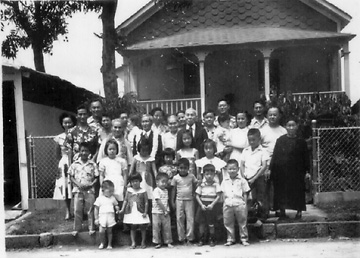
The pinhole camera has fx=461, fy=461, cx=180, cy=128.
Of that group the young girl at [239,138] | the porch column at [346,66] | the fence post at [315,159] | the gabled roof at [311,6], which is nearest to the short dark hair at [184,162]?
the young girl at [239,138]

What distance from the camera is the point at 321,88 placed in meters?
13.9

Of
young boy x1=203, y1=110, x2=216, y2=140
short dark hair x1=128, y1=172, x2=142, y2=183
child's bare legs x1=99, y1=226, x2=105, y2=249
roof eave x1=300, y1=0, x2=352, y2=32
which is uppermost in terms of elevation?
roof eave x1=300, y1=0, x2=352, y2=32

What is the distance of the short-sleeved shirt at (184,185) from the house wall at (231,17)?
8.73m

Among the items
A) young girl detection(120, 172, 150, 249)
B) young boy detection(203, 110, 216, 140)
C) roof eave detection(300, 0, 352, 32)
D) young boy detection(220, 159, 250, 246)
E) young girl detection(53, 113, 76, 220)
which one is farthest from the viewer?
roof eave detection(300, 0, 352, 32)

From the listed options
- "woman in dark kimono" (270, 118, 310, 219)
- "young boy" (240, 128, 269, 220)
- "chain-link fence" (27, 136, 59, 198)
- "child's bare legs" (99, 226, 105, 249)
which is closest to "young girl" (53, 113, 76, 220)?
"chain-link fence" (27, 136, 59, 198)

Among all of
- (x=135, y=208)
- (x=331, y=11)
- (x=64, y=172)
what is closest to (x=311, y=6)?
(x=331, y=11)

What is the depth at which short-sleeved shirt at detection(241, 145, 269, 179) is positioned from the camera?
6176mm

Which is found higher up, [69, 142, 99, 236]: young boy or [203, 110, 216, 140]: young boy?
[203, 110, 216, 140]: young boy

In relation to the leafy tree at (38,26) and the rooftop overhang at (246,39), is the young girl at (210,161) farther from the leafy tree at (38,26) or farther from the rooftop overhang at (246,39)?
the rooftop overhang at (246,39)

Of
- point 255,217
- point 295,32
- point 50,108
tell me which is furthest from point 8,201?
point 295,32

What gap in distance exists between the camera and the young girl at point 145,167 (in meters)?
6.29

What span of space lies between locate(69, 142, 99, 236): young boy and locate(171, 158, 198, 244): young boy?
1.14m

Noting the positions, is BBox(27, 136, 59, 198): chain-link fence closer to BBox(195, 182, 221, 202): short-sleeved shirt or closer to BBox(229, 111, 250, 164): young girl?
BBox(195, 182, 221, 202): short-sleeved shirt

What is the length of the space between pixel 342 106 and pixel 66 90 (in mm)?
6701
